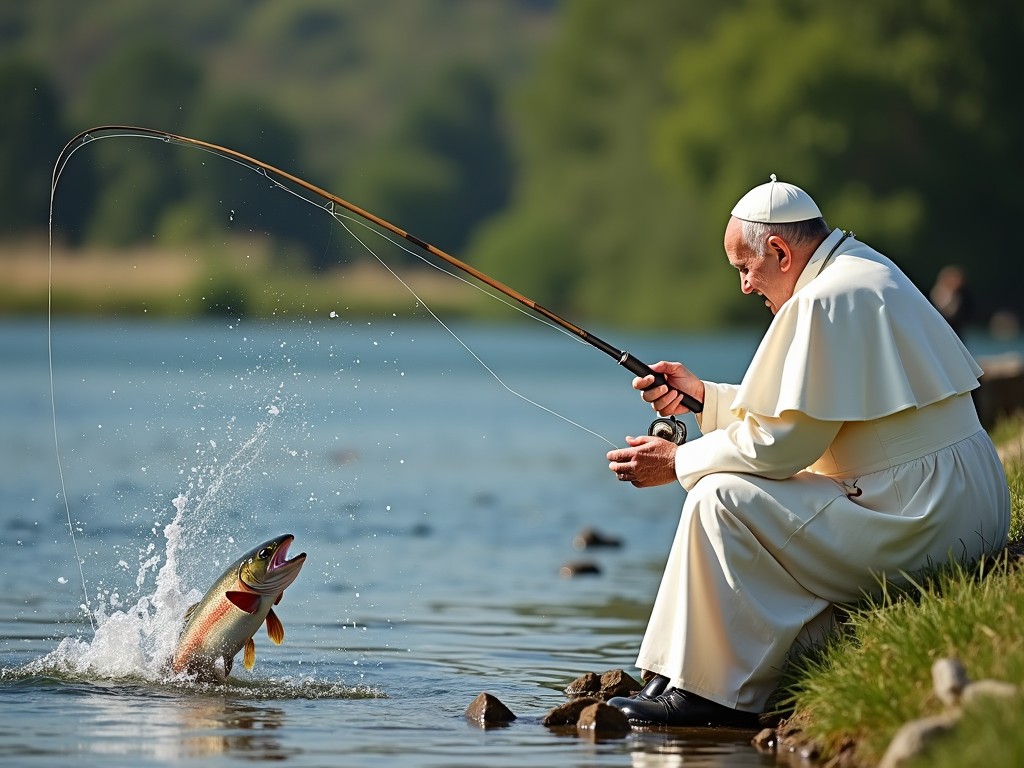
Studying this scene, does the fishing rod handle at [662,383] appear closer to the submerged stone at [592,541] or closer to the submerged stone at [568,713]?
the submerged stone at [568,713]

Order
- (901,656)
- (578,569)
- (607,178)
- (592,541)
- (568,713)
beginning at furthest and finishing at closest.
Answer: (607,178) < (592,541) < (578,569) < (568,713) < (901,656)

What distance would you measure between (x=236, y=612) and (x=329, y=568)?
487 centimetres

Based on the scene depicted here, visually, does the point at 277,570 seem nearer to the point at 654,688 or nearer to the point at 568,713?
the point at 568,713

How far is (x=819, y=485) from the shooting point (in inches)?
249

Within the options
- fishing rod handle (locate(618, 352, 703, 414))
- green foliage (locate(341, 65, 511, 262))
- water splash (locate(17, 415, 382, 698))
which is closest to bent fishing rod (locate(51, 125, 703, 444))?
fishing rod handle (locate(618, 352, 703, 414))

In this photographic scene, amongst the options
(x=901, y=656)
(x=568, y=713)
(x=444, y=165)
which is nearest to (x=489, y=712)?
(x=568, y=713)

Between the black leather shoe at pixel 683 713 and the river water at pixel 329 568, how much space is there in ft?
0.23

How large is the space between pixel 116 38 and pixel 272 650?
119010 mm

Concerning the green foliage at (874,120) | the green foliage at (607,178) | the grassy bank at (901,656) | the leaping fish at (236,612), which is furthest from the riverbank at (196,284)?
the grassy bank at (901,656)

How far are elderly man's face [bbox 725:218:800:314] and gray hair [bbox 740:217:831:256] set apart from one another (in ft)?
0.06

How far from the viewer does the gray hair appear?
21.7 ft

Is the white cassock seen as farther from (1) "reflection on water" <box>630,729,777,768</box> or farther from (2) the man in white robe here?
(1) "reflection on water" <box>630,729,777,768</box>

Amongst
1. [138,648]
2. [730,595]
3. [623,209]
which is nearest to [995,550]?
[730,595]

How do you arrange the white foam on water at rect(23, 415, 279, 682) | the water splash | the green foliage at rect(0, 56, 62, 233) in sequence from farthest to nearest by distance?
1. the green foliage at rect(0, 56, 62, 233)
2. the white foam on water at rect(23, 415, 279, 682)
3. the water splash
